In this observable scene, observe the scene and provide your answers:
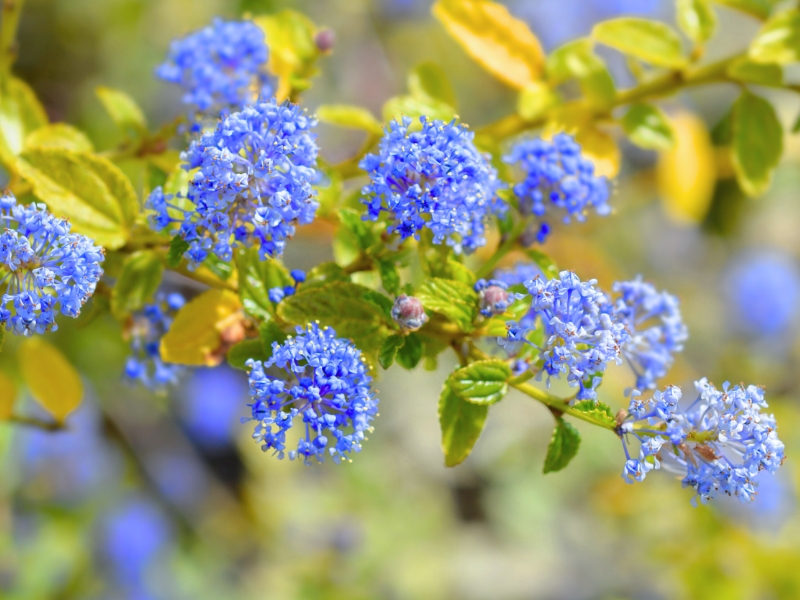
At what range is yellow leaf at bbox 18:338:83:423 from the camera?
1789 mm

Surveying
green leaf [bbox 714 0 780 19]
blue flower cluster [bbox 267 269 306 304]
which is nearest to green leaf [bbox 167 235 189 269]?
blue flower cluster [bbox 267 269 306 304]

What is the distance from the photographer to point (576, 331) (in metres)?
1.19

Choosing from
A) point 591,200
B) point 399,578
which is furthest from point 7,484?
point 591,200

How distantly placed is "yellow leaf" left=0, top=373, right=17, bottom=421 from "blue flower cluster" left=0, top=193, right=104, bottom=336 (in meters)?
0.84

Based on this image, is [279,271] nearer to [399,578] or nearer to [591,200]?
[591,200]

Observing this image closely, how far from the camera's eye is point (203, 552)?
4.24 meters

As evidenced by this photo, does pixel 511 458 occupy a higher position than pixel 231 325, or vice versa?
pixel 231 325

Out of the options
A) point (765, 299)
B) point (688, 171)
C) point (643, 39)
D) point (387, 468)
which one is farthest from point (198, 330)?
point (765, 299)

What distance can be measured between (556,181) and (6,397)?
1402 mm

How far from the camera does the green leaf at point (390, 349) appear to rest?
1.22m

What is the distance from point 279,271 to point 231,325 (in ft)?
0.53

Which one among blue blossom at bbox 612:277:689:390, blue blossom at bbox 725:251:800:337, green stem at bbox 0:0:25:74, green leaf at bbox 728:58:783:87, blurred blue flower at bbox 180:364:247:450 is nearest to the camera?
blue blossom at bbox 612:277:689:390

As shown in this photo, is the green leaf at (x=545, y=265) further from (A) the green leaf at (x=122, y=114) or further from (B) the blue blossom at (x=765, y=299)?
(B) the blue blossom at (x=765, y=299)

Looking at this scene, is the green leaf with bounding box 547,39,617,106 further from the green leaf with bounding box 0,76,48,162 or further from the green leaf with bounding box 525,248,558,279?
the green leaf with bounding box 0,76,48,162
